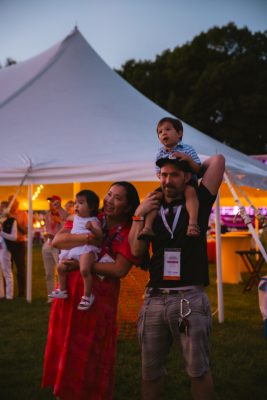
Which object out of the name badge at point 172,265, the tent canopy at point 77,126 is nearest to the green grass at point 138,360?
the name badge at point 172,265

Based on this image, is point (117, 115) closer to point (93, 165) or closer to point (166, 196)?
point (93, 165)

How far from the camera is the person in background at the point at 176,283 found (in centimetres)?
238

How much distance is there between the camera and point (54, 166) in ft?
21.1

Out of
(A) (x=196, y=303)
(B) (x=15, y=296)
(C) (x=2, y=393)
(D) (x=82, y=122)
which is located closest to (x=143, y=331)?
(A) (x=196, y=303)

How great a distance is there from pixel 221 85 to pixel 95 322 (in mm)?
26288

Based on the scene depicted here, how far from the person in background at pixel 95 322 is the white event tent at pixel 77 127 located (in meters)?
3.46

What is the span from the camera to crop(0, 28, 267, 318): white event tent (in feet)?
20.9

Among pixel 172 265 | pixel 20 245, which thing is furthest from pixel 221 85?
pixel 172 265

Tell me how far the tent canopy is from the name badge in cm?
368

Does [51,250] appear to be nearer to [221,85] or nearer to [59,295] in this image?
[59,295]

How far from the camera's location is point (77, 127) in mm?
7465

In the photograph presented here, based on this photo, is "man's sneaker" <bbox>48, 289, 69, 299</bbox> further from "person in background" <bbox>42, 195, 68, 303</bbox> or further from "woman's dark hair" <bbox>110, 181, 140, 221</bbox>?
"person in background" <bbox>42, 195, 68, 303</bbox>

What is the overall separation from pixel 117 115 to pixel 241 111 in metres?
20.5

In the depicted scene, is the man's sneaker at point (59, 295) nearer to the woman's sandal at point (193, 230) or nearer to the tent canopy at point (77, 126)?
the woman's sandal at point (193, 230)
